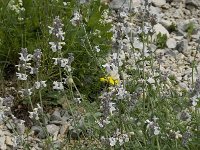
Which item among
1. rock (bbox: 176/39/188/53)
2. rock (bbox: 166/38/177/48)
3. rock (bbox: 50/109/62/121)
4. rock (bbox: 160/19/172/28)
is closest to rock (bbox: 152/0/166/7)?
rock (bbox: 160/19/172/28)

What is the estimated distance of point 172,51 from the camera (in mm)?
4832

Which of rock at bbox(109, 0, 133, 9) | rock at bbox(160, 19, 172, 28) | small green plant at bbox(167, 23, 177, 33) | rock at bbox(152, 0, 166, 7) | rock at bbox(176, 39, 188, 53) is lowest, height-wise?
rock at bbox(176, 39, 188, 53)

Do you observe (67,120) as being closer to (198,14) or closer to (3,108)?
(3,108)

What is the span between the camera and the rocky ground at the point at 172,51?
3.86m

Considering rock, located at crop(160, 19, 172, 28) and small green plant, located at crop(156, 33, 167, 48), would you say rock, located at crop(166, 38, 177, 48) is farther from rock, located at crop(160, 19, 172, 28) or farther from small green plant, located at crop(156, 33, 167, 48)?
rock, located at crop(160, 19, 172, 28)

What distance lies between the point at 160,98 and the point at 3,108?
39.8 inches

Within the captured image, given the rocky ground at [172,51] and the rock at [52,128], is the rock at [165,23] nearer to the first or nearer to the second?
the rocky ground at [172,51]

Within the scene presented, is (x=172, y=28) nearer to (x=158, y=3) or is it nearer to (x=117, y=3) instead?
(x=158, y=3)

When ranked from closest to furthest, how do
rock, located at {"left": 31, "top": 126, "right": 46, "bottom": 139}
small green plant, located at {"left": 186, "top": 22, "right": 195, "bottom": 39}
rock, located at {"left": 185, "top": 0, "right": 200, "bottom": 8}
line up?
1. rock, located at {"left": 31, "top": 126, "right": 46, "bottom": 139}
2. small green plant, located at {"left": 186, "top": 22, "right": 195, "bottom": 39}
3. rock, located at {"left": 185, "top": 0, "right": 200, "bottom": 8}

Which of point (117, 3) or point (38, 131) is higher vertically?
point (117, 3)

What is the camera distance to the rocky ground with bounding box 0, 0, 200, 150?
386 centimetres

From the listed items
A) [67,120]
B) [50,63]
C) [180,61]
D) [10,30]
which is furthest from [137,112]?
[180,61]

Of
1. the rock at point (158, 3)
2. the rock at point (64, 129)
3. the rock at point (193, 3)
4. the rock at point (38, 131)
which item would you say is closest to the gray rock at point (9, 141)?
the rock at point (38, 131)

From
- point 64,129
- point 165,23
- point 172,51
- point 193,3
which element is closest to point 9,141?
point 64,129
